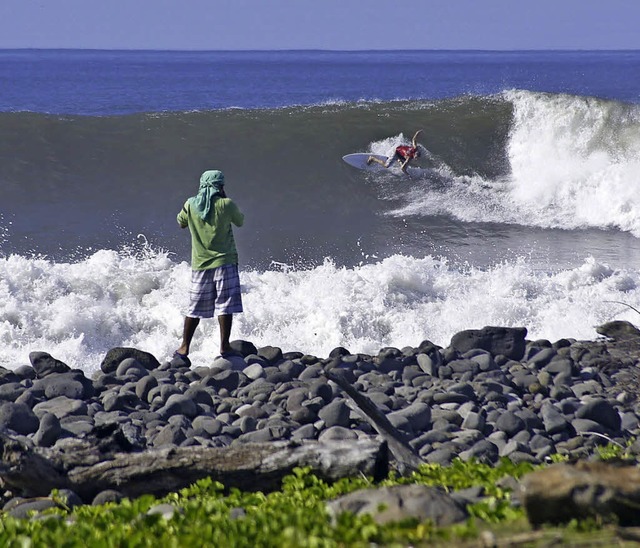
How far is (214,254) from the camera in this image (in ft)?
27.2

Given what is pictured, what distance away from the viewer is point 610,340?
8.90m

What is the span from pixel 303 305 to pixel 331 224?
17.9 feet

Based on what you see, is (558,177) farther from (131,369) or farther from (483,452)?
(483,452)

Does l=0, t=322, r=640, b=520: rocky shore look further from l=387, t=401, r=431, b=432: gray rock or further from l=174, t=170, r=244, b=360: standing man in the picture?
l=174, t=170, r=244, b=360: standing man

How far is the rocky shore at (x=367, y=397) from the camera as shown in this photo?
6066 millimetres

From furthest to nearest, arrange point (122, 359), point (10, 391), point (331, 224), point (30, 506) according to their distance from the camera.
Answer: point (331, 224) < point (122, 359) < point (10, 391) < point (30, 506)

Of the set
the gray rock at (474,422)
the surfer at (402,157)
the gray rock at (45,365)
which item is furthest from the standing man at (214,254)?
the surfer at (402,157)

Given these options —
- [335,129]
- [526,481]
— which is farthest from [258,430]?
[335,129]

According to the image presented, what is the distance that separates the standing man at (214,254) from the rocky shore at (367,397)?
382 mm

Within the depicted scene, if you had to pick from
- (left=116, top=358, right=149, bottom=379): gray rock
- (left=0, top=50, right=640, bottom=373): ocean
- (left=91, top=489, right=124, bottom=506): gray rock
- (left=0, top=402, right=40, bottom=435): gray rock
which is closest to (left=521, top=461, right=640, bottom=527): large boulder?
(left=91, top=489, right=124, bottom=506): gray rock

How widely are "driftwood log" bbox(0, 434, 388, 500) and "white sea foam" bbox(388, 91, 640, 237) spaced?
1143 centimetres

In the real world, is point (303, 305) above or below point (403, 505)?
above

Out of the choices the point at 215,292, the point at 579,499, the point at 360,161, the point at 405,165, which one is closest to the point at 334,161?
the point at 360,161

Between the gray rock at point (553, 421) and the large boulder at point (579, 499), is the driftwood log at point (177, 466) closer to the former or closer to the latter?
the large boulder at point (579, 499)
